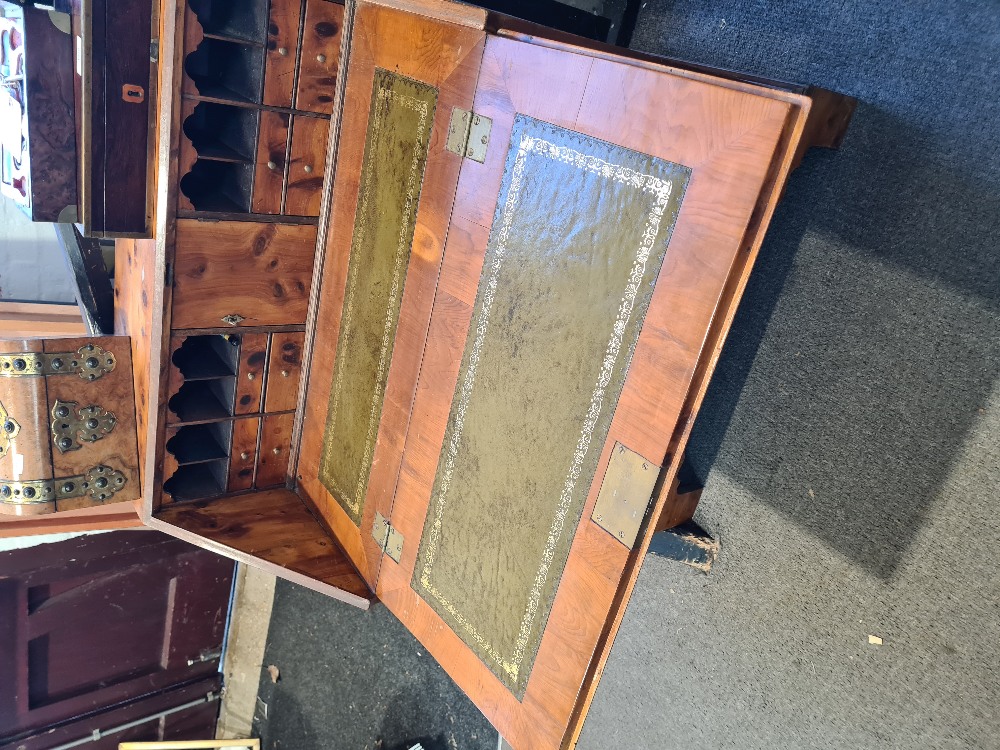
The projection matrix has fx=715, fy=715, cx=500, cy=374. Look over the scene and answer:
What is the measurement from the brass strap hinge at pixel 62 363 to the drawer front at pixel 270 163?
1.65ft

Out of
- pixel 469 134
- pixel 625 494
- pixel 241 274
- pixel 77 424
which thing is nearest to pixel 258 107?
pixel 241 274

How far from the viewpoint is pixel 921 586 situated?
55.5 inches

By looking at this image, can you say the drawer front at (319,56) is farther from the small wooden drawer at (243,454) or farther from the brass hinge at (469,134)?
the small wooden drawer at (243,454)

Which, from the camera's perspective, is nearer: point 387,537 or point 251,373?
point 387,537

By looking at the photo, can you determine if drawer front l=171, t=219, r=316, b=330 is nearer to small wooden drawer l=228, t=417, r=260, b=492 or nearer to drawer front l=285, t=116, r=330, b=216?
drawer front l=285, t=116, r=330, b=216

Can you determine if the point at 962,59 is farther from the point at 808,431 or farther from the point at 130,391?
the point at 130,391

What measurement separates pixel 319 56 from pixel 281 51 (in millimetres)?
92

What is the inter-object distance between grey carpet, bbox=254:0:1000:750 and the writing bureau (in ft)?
0.64

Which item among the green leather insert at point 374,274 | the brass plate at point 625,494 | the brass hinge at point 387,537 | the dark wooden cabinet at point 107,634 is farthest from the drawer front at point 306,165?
the dark wooden cabinet at point 107,634

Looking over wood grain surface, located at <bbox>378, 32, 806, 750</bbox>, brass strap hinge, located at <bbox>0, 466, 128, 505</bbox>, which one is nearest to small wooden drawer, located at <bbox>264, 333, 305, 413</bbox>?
brass strap hinge, located at <bbox>0, 466, 128, 505</bbox>

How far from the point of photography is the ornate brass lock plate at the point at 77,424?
63.7 inches

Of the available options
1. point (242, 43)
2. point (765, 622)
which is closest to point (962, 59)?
point (765, 622)

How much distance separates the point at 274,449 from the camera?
1.96m

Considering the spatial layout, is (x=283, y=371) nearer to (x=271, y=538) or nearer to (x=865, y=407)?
(x=271, y=538)
